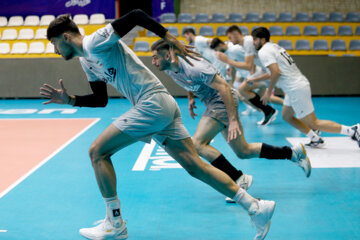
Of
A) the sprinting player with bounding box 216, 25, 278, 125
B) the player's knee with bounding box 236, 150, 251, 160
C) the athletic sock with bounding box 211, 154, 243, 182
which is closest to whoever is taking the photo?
the athletic sock with bounding box 211, 154, 243, 182

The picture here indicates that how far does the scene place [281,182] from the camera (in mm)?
5496

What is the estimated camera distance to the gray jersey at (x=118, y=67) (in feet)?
11.4

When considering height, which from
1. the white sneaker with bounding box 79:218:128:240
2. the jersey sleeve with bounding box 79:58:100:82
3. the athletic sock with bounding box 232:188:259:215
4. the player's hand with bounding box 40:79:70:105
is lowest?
the white sneaker with bounding box 79:218:128:240

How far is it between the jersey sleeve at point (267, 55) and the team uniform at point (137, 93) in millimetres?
3337

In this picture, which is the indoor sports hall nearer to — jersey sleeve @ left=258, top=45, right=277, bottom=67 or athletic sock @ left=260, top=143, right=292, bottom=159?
athletic sock @ left=260, top=143, right=292, bottom=159

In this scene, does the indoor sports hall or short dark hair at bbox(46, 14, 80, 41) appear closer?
short dark hair at bbox(46, 14, 80, 41)

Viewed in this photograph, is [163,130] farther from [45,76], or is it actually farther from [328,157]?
[45,76]

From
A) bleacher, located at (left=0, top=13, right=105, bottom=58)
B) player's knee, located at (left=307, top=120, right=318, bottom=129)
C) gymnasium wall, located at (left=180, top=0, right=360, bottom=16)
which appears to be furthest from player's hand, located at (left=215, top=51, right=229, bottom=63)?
gymnasium wall, located at (left=180, top=0, right=360, bottom=16)

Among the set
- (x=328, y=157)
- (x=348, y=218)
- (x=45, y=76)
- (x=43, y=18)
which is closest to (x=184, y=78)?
(x=348, y=218)

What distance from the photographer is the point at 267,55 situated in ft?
22.3

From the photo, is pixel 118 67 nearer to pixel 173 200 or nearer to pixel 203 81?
pixel 203 81

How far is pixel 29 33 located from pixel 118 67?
1502 centimetres

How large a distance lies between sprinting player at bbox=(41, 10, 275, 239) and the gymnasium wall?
56.6 ft

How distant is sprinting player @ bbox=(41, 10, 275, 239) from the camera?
141 inches
